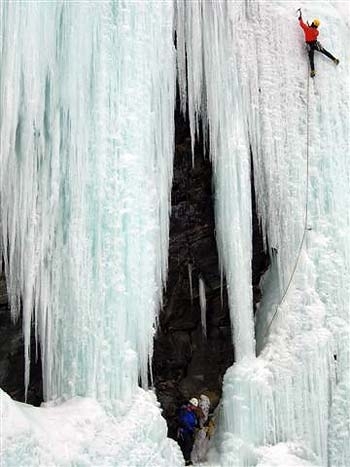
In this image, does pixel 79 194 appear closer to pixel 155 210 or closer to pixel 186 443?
pixel 155 210

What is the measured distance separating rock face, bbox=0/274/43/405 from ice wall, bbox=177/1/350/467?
6.90 ft

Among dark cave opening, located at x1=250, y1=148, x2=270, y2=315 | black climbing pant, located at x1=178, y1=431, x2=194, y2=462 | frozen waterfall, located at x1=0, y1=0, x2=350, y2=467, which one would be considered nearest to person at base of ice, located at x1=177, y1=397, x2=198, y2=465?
black climbing pant, located at x1=178, y1=431, x2=194, y2=462

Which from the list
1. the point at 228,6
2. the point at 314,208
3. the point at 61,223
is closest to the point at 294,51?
the point at 228,6

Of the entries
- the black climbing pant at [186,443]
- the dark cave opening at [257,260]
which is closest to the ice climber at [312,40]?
the dark cave opening at [257,260]

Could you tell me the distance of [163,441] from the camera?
24.3 feet

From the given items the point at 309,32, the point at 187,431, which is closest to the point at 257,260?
the point at 187,431

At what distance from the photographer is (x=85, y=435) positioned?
22.0 ft

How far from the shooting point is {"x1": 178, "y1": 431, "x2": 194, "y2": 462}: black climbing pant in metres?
8.22

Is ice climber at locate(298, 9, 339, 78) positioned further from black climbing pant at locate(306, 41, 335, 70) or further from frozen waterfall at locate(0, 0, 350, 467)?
frozen waterfall at locate(0, 0, 350, 467)

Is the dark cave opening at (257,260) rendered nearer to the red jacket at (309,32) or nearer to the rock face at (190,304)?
the rock face at (190,304)

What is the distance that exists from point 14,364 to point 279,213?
330cm

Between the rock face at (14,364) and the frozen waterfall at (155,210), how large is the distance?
0.64m

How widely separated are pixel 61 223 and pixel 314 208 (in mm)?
2930

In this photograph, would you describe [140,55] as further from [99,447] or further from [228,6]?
[99,447]
